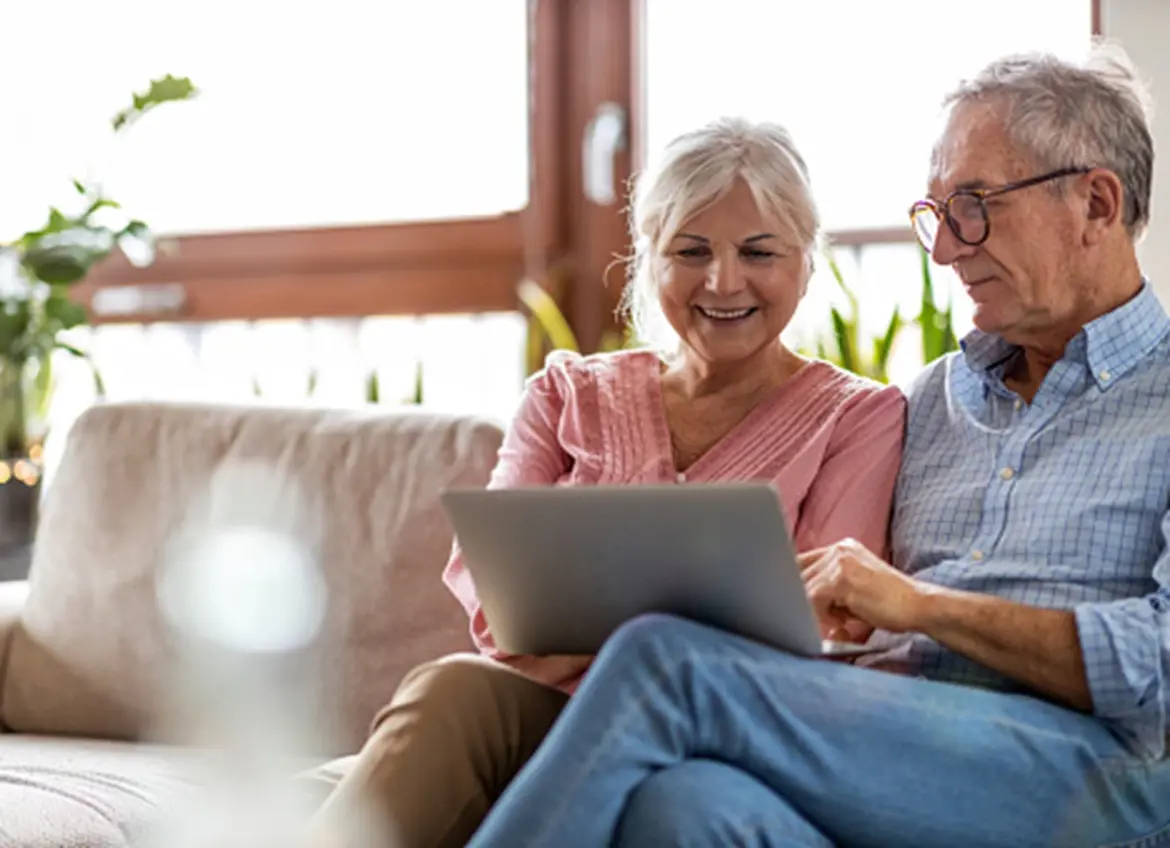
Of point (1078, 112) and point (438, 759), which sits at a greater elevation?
point (1078, 112)

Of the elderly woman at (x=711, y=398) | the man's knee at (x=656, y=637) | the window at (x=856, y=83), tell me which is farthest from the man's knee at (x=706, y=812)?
the window at (x=856, y=83)

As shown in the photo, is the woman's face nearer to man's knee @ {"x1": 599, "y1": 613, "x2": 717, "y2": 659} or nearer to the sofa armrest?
man's knee @ {"x1": 599, "y1": 613, "x2": 717, "y2": 659}

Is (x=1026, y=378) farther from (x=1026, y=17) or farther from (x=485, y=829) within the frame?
(x=1026, y=17)

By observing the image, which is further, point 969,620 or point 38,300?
point 38,300

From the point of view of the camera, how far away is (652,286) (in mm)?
2225

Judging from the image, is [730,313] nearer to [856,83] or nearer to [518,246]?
[856,83]

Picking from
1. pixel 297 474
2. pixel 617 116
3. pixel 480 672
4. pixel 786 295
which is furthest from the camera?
pixel 617 116

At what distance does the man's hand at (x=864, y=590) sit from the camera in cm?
174

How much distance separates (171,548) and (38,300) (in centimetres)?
117

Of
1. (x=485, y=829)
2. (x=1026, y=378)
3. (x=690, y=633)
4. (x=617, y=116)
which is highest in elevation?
(x=617, y=116)

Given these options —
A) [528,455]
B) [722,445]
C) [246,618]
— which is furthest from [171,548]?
[722,445]

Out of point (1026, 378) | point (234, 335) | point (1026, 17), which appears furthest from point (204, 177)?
point (1026, 378)

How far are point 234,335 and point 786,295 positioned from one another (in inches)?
85.1

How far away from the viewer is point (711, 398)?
7.18ft
